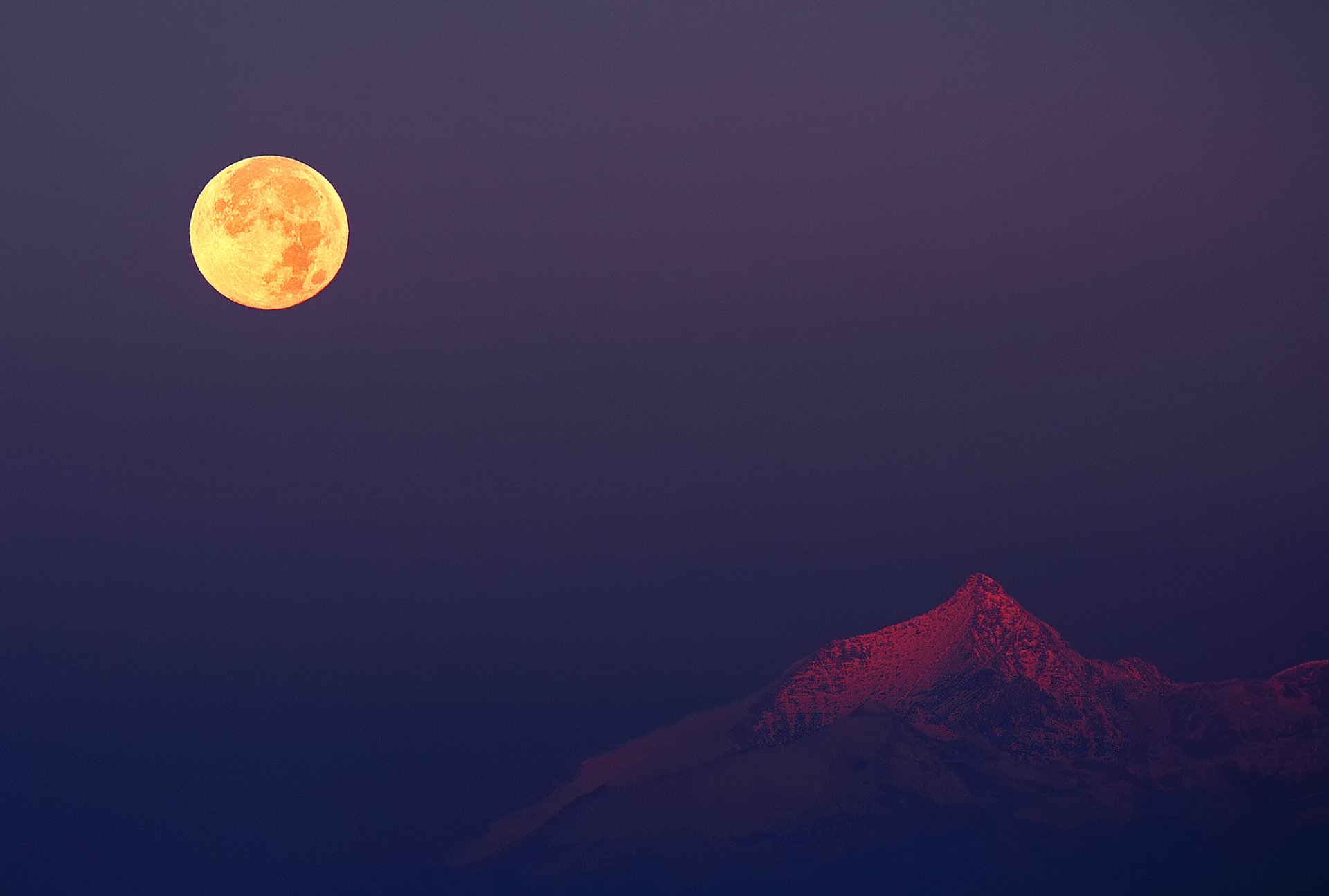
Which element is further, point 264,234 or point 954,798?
point 954,798

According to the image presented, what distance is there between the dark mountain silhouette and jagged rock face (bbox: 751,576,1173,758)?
0.36m

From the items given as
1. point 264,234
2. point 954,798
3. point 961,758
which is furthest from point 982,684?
point 264,234

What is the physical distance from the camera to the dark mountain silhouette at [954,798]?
99.9 metres

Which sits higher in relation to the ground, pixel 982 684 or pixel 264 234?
pixel 264 234


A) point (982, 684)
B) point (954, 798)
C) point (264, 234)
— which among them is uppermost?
point (264, 234)

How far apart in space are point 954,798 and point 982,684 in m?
24.5

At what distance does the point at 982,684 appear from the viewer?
5241 inches

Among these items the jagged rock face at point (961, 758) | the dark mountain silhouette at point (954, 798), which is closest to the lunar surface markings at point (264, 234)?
the dark mountain silhouette at point (954, 798)

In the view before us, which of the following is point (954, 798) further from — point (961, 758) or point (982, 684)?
point (982, 684)

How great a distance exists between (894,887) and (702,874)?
53.0 feet

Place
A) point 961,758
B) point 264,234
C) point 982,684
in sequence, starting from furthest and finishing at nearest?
point 982,684
point 961,758
point 264,234

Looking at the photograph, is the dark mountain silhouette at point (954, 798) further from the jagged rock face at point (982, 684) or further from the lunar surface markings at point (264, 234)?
the lunar surface markings at point (264, 234)

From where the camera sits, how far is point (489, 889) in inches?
3898

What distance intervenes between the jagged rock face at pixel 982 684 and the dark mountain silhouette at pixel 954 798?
0.36 m
